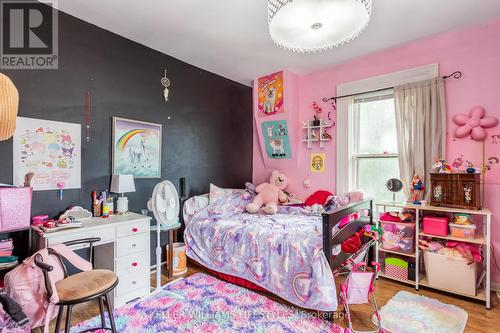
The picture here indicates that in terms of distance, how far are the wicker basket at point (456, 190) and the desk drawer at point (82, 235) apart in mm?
3159

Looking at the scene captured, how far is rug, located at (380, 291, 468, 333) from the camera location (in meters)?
1.97

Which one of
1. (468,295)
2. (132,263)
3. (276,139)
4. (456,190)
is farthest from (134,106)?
(468,295)

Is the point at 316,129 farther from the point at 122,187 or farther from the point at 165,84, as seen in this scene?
the point at 122,187

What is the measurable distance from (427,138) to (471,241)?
3.69 feet

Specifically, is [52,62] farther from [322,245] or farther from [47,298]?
[322,245]

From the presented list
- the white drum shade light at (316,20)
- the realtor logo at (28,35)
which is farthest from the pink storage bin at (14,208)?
the white drum shade light at (316,20)

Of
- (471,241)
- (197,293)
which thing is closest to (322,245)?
(197,293)

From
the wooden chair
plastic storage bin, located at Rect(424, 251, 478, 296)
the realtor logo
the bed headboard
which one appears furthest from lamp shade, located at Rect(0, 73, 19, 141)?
plastic storage bin, located at Rect(424, 251, 478, 296)

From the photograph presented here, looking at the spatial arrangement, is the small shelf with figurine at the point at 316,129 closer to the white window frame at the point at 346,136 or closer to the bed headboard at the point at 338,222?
the white window frame at the point at 346,136

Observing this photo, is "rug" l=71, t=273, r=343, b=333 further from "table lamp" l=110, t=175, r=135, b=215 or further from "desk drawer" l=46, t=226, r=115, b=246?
"table lamp" l=110, t=175, r=135, b=215

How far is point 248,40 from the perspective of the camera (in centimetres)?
287

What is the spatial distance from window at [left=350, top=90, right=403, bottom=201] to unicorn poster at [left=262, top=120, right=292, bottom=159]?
96cm

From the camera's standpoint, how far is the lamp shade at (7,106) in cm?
169

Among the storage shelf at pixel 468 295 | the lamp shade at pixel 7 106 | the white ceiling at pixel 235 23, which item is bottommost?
the storage shelf at pixel 468 295
